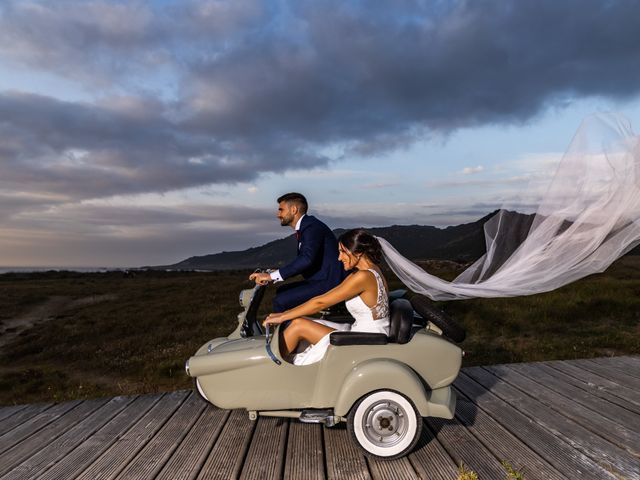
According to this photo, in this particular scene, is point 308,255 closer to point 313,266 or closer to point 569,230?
point 313,266

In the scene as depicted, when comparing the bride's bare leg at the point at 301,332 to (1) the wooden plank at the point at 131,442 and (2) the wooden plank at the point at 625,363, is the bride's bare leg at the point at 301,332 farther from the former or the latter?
(2) the wooden plank at the point at 625,363

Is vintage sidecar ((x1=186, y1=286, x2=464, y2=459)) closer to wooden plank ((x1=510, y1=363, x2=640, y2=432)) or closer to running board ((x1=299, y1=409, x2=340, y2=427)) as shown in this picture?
running board ((x1=299, y1=409, x2=340, y2=427))

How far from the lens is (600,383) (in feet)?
17.9

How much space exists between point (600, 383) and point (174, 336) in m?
11.8

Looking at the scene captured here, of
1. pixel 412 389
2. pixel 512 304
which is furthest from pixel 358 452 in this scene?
pixel 512 304

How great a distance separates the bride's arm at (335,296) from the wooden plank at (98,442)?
1.78m

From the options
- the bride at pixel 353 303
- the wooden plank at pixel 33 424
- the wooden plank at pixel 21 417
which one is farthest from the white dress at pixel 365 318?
the wooden plank at pixel 21 417

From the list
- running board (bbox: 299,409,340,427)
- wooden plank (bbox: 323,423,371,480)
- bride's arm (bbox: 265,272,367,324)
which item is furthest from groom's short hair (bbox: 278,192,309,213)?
wooden plank (bbox: 323,423,371,480)

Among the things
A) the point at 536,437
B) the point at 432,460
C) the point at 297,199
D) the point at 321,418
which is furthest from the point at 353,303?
the point at 536,437

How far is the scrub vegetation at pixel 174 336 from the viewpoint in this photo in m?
9.52

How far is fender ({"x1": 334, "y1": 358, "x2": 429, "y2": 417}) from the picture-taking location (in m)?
3.58

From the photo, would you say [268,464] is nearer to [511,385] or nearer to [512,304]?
[511,385]

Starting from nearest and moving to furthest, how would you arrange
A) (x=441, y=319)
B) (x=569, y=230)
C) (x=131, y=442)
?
(x=441, y=319) < (x=131, y=442) < (x=569, y=230)

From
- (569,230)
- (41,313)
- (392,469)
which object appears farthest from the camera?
(41,313)
